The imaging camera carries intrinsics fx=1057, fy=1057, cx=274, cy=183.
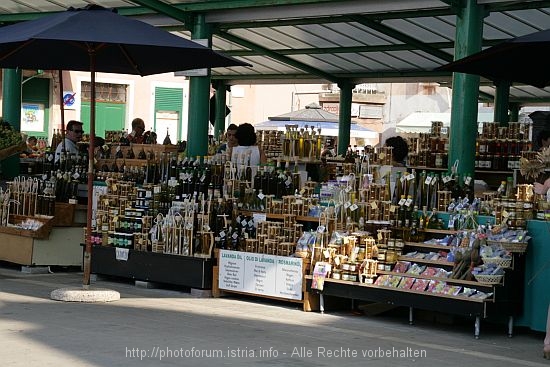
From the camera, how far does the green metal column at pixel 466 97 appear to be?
37.3 feet

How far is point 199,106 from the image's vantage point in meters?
14.0

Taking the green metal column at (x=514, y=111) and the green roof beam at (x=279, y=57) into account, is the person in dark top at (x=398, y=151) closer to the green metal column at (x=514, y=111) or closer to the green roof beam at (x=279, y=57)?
the green roof beam at (x=279, y=57)

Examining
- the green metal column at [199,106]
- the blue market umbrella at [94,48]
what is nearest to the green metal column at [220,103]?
the green metal column at [199,106]

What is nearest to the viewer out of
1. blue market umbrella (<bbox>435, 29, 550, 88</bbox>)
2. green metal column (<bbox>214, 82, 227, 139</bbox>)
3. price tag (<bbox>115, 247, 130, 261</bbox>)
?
blue market umbrella (<bbox>435, 29, 550, 88</bbox>)

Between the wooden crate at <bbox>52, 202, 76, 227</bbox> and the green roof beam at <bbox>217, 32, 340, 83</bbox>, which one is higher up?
the green roof beam at <bbox>217, 32, 340, 83</bbox>

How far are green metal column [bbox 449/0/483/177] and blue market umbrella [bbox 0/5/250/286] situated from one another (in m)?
2.47

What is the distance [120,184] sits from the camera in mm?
12344

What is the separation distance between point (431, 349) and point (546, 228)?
1.68 meters

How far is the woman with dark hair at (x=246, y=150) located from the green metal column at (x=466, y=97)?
224 cm

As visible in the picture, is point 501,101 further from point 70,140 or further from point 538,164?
point 538,164

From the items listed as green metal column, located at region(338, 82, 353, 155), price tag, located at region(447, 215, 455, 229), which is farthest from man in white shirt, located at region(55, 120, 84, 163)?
green metal column, located at region(338, 82, 353, 155)

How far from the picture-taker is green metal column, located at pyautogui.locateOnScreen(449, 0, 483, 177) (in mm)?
11383

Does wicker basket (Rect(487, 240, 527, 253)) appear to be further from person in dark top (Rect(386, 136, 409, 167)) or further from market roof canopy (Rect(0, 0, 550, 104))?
market roof canopy (Rect(0, 0, 550, 104))

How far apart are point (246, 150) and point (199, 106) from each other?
2.00 m
